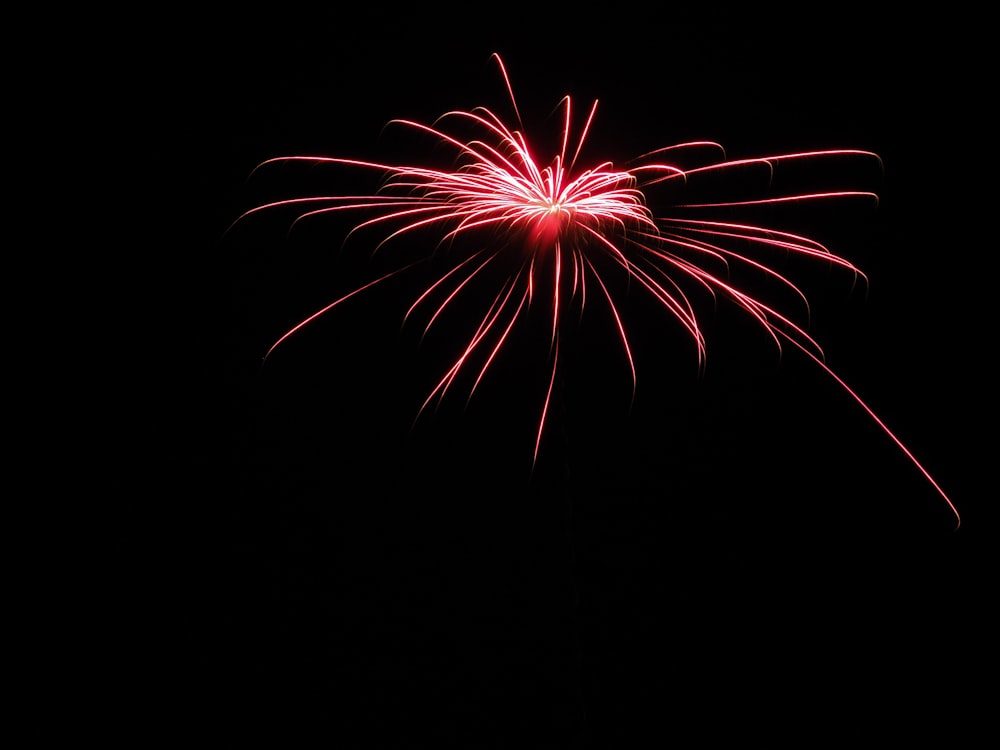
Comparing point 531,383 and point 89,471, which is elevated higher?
point 531,383

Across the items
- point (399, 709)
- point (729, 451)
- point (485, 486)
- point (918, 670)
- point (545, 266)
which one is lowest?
point (399, 709)

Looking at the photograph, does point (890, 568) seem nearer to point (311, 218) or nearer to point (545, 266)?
point (545, 266)

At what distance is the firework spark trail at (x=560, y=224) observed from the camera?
1891 mm

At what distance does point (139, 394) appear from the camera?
234 cm

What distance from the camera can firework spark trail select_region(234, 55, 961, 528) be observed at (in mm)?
1891

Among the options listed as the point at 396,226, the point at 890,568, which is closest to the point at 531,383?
the point at 396,226

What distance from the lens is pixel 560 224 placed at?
6.46 feet

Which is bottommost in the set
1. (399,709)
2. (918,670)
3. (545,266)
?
(399,709)

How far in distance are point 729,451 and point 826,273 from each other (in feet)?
2.19

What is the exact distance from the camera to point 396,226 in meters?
2.41

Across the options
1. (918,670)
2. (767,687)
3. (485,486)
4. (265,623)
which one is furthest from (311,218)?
(918,670)

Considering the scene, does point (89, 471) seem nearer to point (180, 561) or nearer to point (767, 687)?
point (180, 561)

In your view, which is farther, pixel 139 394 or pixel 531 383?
pixel 531 383

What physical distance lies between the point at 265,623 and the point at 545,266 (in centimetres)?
148
